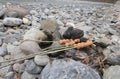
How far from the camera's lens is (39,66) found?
3156 millimetres

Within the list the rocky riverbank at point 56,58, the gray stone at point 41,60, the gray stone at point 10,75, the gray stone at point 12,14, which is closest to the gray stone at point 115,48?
the rocky riverbank at point 56,58

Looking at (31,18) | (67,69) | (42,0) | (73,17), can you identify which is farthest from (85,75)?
(42,0)

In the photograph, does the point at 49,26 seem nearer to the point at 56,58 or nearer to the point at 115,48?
the point at 56,58

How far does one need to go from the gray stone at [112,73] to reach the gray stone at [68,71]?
10 centimetres

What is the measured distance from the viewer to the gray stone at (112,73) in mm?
2862

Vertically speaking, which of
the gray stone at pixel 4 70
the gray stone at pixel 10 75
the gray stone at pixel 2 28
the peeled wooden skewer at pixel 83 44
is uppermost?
the peeled wooden skewer at pixel 83 44

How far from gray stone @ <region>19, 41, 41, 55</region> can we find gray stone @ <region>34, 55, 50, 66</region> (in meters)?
0.16

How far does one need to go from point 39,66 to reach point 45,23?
992 mm

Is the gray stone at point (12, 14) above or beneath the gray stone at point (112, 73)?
beneath

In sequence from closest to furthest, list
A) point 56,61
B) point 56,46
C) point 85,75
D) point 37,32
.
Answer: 1. point 85,75
2. point 56,61
3. point 56,46
4. point 37,32

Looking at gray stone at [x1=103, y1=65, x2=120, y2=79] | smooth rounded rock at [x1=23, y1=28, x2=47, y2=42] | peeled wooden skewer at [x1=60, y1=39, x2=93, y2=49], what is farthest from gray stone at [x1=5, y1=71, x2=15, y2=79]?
gray stone at [x1=103, y1=65, x2=120, y2=79]

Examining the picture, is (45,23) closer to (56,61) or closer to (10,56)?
(10,56)

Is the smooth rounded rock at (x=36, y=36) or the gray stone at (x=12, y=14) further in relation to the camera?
the gray stone at (x=12, y=14)

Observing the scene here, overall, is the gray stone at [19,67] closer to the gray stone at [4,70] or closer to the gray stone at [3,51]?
the gray stone at [4,70]
